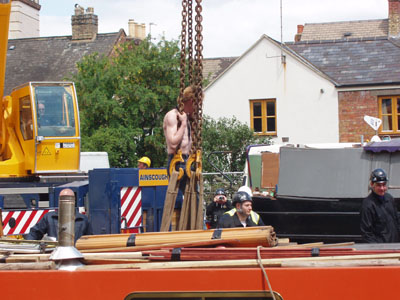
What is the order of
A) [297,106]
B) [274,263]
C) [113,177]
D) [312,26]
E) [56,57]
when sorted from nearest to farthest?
[274,263], [113,177], [297,106], [56,57], [312,26]

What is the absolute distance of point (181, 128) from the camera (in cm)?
695

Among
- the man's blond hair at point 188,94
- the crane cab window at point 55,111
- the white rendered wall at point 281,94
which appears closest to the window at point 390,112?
the white rendered wall at point 281,94

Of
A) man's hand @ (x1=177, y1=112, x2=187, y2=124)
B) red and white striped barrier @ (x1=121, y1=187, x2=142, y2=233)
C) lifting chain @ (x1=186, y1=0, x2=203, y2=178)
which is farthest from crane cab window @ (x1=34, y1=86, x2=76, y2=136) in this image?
lifting chain @ (x1=186, y1=0, x2=203, y2=178)

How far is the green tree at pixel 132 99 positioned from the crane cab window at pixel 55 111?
1245cm

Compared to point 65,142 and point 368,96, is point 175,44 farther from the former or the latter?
point 65,142

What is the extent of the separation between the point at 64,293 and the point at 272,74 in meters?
28.6

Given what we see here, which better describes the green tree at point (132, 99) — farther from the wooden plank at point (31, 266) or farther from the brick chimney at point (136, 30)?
the wooden plank at point (31, 266)

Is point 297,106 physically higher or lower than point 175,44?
lower

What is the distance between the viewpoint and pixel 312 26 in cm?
5378

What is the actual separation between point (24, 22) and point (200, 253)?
42.7 m

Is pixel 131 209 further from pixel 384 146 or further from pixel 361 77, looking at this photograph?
pixel 361 77

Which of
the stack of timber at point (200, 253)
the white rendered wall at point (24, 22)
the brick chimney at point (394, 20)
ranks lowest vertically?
the stack of timber at point (200, 253)

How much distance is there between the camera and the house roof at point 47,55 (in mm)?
39000

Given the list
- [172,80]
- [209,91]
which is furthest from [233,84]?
[172,80]
